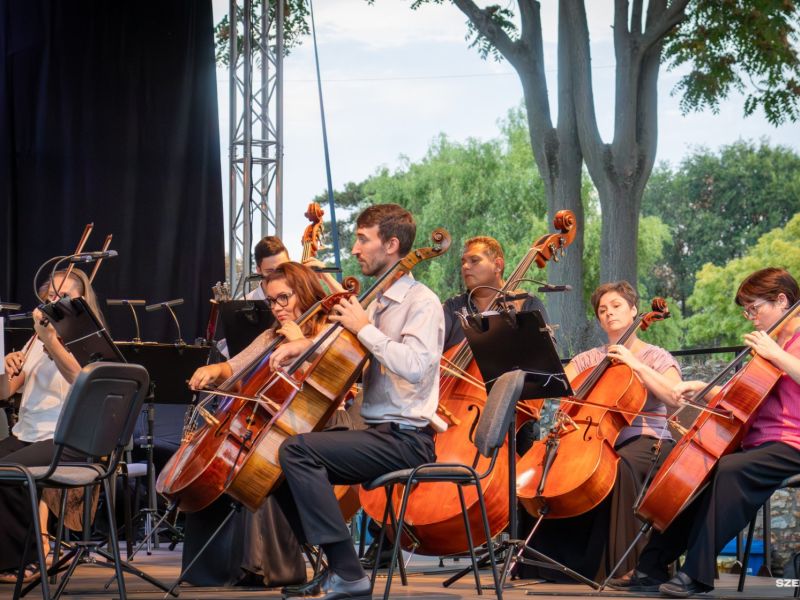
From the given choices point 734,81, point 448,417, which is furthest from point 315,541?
point 734,81

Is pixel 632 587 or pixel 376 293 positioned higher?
pixel 376 293

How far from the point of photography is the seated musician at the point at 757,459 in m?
3.53

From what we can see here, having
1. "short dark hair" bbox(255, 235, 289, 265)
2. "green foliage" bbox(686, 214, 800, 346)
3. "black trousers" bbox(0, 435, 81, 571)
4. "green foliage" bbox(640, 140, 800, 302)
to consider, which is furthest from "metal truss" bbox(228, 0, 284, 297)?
"green foliage" bbox(640, 140, 800, 302)

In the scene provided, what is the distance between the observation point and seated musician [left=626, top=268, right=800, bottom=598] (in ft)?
11.6

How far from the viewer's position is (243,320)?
441cm

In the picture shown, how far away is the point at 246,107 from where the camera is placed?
6.95 m

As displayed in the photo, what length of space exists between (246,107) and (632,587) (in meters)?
4.36

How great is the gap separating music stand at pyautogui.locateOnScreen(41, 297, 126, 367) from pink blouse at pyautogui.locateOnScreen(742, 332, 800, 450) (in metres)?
2.32

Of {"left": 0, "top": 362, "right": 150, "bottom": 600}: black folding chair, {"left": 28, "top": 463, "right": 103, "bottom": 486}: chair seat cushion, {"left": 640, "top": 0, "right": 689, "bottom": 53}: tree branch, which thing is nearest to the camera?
{"left": 0, "top": 362, "right": 150, "bottom": 600}: black folding chair

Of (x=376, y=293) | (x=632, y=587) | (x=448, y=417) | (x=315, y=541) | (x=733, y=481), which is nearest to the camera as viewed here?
(x=315, y=541)

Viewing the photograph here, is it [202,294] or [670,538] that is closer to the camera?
[670,538]

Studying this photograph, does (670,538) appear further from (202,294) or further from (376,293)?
(202,294)

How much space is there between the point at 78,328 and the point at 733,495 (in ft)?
7.92

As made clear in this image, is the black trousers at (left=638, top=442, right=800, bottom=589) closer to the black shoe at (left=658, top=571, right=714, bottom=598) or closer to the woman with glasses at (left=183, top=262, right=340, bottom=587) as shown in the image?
the black shoe at (left=658, top=571, right=714, bottom=598)
